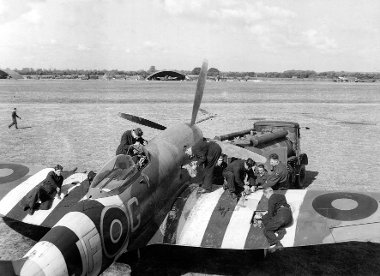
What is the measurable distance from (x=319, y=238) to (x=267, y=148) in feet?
17.9

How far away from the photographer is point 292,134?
12586 mm

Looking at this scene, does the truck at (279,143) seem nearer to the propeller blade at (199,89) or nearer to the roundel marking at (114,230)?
the propeller blade at (199,89)

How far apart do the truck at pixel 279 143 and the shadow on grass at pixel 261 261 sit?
3.01 m

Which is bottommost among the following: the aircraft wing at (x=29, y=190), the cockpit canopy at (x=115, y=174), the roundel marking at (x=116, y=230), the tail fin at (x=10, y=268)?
the aircraft wing at (x=29, y=190)

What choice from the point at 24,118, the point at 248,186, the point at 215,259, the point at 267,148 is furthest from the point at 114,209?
the point at 24,118

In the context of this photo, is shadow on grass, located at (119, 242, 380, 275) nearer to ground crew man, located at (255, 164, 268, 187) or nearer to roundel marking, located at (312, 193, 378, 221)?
roundel marking, located at (312, 193, 378, 221)

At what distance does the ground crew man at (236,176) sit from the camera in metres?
7.57

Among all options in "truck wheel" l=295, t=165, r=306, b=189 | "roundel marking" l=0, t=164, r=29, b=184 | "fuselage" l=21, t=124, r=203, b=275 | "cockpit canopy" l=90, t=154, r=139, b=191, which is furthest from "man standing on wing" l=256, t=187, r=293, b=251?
"roundel marking" l=0, t=164, r=29, b=184

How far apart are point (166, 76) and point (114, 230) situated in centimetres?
12262

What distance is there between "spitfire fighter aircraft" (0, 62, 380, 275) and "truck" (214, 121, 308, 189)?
3.13 m

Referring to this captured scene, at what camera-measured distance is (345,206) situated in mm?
6758

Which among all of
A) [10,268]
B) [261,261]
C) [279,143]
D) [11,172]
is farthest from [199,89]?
[10,268]

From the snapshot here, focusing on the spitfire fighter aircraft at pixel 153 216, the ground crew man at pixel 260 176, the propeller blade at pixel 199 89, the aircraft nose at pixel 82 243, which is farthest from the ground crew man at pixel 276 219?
the propeller blade at pixel 199 89

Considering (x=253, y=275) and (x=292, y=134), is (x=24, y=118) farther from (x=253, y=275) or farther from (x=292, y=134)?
(x=253, y=275)
